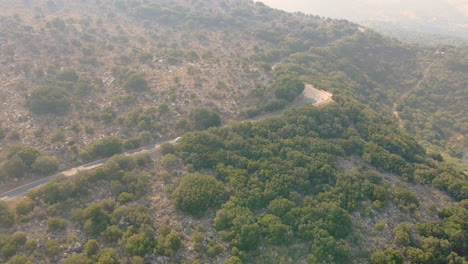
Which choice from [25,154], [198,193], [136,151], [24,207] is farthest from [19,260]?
[136,151]

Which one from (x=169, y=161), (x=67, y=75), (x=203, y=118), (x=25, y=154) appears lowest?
(x=169, y=161)

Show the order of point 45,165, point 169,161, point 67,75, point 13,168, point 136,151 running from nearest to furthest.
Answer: point 13,168
point 45,165
point 169,161
point 136,151
point 67,75

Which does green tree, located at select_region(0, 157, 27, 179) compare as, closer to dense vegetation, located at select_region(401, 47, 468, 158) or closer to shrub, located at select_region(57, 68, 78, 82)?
shrub, located at select_region(57, 68, 78, 82)

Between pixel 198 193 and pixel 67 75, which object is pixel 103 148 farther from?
pixel 67 75

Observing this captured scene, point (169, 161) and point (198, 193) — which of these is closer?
point (198, 193)

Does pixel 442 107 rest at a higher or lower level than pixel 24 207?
lower

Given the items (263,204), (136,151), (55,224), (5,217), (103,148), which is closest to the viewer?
(5,217)
